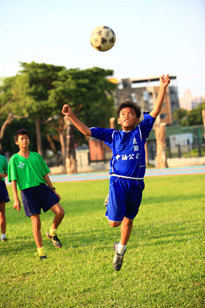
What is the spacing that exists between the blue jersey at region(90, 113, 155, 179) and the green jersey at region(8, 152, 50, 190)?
1.57 metres

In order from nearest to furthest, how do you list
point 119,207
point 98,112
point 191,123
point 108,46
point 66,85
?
1. point 119,207
2. point 108,46
3. point 66,85
4. point 98,112
5. point 191,123

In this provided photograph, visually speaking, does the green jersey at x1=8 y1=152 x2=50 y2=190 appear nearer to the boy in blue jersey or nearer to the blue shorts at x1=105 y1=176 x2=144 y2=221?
the boy in blue jersey

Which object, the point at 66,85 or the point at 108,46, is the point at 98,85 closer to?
the point at 66,85

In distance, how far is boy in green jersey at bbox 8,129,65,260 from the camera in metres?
5.53

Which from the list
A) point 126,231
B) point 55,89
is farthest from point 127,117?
point 55,89

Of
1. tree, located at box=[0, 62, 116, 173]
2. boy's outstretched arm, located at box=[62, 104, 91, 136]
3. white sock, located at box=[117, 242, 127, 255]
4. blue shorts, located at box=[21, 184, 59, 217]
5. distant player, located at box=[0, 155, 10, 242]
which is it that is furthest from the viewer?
tree, located at box=[0, 62, 116, 173]

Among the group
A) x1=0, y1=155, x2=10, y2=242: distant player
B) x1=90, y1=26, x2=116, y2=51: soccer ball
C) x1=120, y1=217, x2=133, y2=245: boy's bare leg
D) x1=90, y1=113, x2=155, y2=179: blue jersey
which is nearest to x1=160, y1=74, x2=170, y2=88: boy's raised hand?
x1=90, y1=113, x2=155, y2=179: blue jersey

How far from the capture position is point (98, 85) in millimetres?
32375

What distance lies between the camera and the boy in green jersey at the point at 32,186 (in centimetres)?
553

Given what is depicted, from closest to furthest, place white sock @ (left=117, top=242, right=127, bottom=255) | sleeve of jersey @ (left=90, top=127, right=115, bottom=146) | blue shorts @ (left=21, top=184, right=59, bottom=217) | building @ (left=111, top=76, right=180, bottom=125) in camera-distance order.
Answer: white sock @ (left=117, top=242, right=127, bottom=255), sleeve of jersey @ (left=90, top=127, right=115, bottom=146), blue shorts @ (left=21, top=184, right=59, bottom=217), building @ (left=111, top=76, right=180, bottom=125)

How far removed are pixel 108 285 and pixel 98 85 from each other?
2924 centimetres

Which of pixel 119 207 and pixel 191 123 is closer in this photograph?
pixel 119 207

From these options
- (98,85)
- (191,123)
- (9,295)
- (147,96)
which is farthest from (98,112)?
(147,96)

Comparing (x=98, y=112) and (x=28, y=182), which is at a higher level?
(x=98, y=112)
